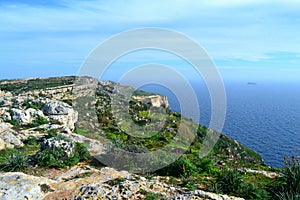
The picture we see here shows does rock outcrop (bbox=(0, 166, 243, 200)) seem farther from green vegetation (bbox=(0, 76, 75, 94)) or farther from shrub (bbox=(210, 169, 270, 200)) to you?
green vegetation (bbox=(0, 76, 75, 94))

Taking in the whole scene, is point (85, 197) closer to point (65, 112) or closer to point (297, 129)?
point (65, 112)

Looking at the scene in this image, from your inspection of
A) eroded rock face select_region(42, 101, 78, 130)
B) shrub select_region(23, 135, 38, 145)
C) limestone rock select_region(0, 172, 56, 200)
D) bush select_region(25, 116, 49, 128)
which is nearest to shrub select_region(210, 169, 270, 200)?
limestone rock select_region(0, 172, 56, 200)

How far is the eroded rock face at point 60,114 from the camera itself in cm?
2420

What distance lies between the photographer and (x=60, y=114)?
25281 mm

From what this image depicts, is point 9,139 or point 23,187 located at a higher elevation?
point 23,187

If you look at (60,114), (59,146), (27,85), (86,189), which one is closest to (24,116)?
(60,114)


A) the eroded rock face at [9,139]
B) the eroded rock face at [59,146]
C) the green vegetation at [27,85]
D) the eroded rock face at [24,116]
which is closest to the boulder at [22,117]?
the eroded rock face at [24,116]

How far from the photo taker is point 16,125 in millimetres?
21109

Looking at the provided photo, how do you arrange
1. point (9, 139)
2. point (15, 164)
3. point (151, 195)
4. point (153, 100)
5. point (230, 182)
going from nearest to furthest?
point (151, 195) < point (230, 182) < point (15, 164) < point (9, 139) < point (153, 100)

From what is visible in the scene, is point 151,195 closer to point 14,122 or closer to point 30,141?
point 30,141

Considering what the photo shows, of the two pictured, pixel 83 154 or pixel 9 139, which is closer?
pixel 83 154

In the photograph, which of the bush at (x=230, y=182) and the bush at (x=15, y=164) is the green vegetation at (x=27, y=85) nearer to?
the bush at (x=15, y=164)

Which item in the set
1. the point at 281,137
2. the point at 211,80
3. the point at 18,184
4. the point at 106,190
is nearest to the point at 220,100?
the point at 211,80

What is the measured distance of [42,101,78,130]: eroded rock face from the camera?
2420cm
